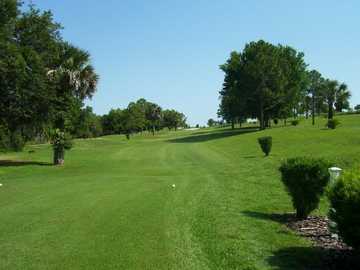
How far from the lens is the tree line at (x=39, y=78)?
883 inches

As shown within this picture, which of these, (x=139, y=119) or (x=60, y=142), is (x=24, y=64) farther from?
(x=139, y=119)

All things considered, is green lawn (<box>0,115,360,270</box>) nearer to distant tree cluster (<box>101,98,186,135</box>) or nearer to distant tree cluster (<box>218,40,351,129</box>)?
distant tree cluster (<box>218,40,351,129</box>)

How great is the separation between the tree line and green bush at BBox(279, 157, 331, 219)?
53.2 ft

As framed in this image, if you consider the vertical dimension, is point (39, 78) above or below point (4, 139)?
above

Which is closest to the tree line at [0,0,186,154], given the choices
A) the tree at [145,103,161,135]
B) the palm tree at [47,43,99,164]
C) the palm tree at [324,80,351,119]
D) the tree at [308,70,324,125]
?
the palm tree at [47,43,99,164]

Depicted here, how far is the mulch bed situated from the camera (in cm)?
642

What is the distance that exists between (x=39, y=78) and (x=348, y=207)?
69.4ft

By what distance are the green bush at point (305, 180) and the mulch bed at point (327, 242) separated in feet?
1.20

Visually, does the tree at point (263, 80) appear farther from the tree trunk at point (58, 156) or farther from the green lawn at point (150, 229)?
the green lawn at point (150, 229)

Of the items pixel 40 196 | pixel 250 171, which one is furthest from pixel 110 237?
pixel 250 171

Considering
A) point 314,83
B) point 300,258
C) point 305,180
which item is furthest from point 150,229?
point 314,83

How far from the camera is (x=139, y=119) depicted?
92562 mm

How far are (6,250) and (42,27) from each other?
2012cm

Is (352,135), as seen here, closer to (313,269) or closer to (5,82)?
(5,82)
